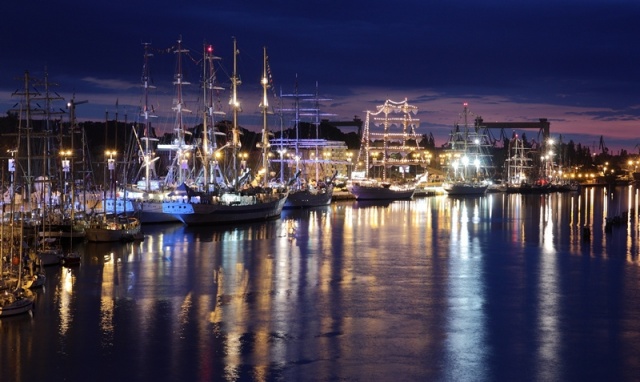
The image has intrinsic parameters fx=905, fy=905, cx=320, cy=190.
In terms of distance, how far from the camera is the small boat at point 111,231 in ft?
130

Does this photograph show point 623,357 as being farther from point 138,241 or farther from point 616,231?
point 616,231

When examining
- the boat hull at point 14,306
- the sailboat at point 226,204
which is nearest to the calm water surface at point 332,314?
the boat hull at point 14,306

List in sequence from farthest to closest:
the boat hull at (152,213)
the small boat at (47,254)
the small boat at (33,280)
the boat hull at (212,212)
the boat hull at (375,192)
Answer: the boat hull at (375,192) → the boat hull at (212,212) → the boat hull at (152,213) → the small boat at (47,254) → the small boat at (33,280)

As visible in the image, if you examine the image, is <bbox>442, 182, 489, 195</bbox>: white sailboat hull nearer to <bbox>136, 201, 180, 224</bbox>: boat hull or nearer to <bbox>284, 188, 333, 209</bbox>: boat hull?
<bbox>284, 188, 333, 209</bbox>: boat hull

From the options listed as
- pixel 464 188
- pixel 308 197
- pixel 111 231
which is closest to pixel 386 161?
pixel 464 188

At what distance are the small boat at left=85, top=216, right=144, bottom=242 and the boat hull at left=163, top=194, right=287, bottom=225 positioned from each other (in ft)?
28.7

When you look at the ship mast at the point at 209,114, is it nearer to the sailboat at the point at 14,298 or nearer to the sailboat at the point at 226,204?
the sailboat at the point at 226,204

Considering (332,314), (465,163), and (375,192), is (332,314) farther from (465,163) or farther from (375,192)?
(465,163)

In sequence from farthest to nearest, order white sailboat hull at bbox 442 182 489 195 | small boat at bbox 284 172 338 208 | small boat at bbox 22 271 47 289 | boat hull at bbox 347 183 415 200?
1. white sailboat hull at bbox 442 182 489 195
2. boat hull at bbox 347 183 415 200
3. small boat at bbox 284 172 338 208
4. small boat at bbox 22 271 47 289

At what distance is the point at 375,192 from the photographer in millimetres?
90562

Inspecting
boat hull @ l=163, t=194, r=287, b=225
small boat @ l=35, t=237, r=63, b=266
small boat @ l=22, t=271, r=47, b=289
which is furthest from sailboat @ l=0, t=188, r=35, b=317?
boat hull @ l=163, t=194, r=287, b=225

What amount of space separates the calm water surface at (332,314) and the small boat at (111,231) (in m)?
0.72

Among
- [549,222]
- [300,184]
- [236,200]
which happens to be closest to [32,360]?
[236,200]

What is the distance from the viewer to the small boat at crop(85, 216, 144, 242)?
39.6m
